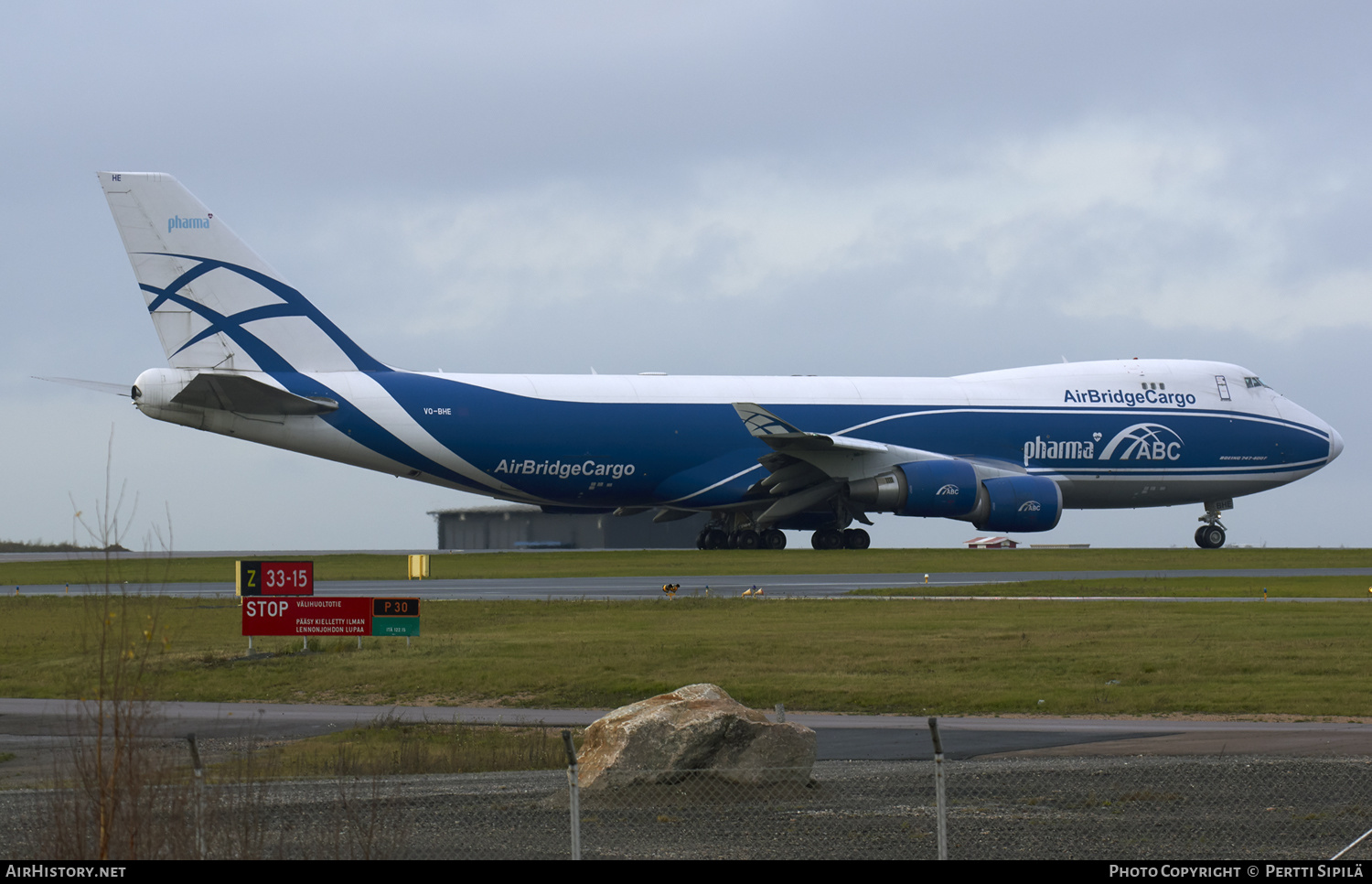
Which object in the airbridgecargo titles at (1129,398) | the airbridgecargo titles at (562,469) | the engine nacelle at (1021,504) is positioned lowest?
the engine nacelle at (1021,504)

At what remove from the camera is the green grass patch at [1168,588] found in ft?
104

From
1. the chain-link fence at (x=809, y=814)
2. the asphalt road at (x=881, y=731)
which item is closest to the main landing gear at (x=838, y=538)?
the asphalt road at (x=881, y=731)

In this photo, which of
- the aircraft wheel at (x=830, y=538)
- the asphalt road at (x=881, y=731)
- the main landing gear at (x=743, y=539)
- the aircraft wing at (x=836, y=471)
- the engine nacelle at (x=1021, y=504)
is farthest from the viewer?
the main landing gear at (x=743, y=539)

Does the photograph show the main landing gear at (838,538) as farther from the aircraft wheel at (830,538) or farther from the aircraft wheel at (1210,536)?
the aircraft wheel at (1210,536)

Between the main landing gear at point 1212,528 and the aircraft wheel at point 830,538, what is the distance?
14522mm

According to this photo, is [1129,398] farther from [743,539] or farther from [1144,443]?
[743,539]

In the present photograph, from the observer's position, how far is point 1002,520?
44844 millimetres

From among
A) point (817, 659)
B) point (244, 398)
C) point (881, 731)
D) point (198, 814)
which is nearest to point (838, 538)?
point (244, 398)

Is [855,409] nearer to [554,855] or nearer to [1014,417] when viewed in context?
[1014,417]

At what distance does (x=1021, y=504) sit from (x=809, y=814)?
3487 cm

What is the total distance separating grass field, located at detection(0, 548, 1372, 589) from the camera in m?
39.6

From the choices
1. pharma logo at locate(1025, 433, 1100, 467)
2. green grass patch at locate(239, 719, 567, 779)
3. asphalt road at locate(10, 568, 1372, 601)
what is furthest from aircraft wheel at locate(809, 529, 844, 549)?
green grass patch at locate(239, 719, 567, 779)

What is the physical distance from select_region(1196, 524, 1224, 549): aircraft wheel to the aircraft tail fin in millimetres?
33100

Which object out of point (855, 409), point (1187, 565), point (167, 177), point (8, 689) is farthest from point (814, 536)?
point (8, 689)
